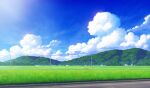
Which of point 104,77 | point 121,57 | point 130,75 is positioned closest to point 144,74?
point 130,75

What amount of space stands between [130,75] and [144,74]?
2.59 m

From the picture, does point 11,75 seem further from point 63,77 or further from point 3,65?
point 3,65

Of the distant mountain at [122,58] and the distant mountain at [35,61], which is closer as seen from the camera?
the distant mountain at [35,61]

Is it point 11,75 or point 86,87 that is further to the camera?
point 11,75

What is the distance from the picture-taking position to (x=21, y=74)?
32.9 metres

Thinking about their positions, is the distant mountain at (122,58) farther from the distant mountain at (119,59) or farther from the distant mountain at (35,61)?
the distant mountain at (35,61)

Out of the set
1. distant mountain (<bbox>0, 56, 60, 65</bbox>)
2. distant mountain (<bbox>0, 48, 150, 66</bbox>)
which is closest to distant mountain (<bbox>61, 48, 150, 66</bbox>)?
distant mountain (<bbox>0, 48, 150, 66</bbox>)

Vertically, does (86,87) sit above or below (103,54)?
below

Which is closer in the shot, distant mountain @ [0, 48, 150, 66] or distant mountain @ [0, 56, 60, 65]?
distant mountain @ [0, 56, 60, 65]

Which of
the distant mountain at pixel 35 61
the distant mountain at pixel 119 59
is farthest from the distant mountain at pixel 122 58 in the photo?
the distant mountain at pixel 35 61

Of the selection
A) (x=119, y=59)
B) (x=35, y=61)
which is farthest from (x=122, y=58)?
(x=35, y=61)

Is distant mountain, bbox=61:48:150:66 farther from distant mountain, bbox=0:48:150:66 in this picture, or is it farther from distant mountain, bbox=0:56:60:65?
distant mountain, bbox=0:56:60:65

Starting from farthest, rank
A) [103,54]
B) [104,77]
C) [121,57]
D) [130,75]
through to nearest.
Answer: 1. [103,54]
2. [121,57]
3. [130,75]
4. [104,77]

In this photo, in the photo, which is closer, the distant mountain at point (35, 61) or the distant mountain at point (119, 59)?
the distant mountain at point (35, 61)
